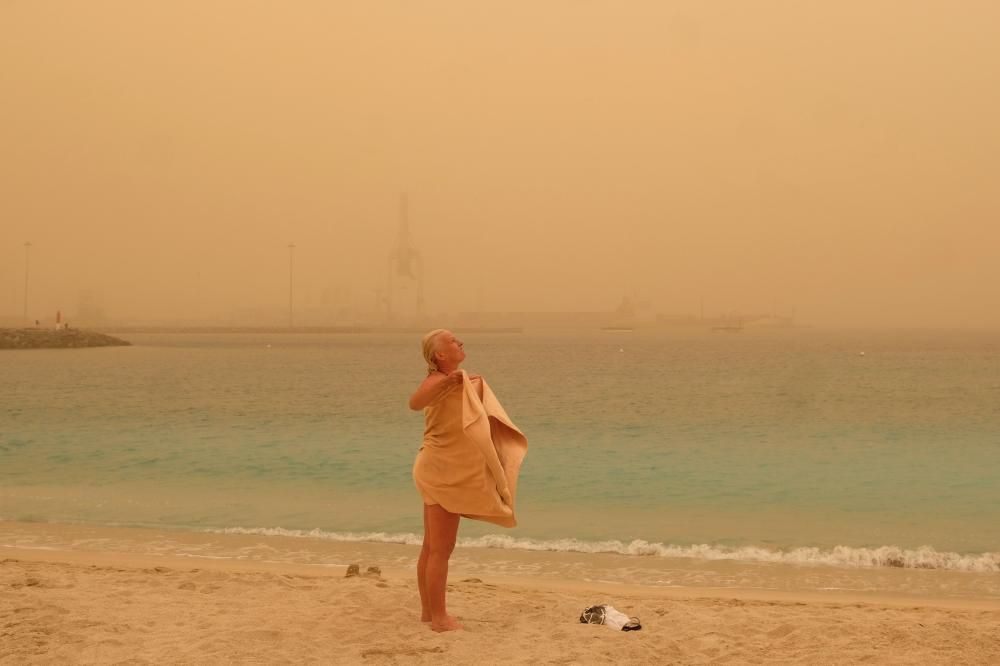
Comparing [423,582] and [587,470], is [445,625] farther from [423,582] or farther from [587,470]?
[587,470]

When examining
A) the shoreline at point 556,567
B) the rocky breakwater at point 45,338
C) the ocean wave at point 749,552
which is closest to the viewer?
the shoreline at point 556,567

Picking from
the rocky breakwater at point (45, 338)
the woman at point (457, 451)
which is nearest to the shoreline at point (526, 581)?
the woman at point (457, 451)

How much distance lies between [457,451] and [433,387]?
1.37 feet

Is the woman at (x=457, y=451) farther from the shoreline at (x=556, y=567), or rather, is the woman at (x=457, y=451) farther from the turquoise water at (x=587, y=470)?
the turquoise water at (x=587, y=470)

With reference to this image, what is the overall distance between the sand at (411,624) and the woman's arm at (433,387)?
138 centimetres

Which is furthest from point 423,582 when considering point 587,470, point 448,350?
point 587,470

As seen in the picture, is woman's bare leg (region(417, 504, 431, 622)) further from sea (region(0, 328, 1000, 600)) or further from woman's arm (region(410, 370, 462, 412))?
sea (region(0, 328, 1000, 600))

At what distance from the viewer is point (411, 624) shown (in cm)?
548

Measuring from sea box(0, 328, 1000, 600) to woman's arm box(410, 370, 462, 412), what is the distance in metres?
4.05

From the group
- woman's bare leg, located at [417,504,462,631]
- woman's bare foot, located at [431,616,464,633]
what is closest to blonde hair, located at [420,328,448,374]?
woman's bare leg, located at [417,504,462,631]

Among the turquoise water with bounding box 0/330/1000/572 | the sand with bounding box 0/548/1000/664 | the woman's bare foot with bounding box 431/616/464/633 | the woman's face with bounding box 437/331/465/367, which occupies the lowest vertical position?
the turquoise water with bounding box 0/330/1000/572

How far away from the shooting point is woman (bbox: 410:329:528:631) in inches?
193

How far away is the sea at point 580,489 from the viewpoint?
929cm

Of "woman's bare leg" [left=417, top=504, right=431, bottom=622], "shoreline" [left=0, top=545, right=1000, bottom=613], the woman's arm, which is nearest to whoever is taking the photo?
the woman's arm
